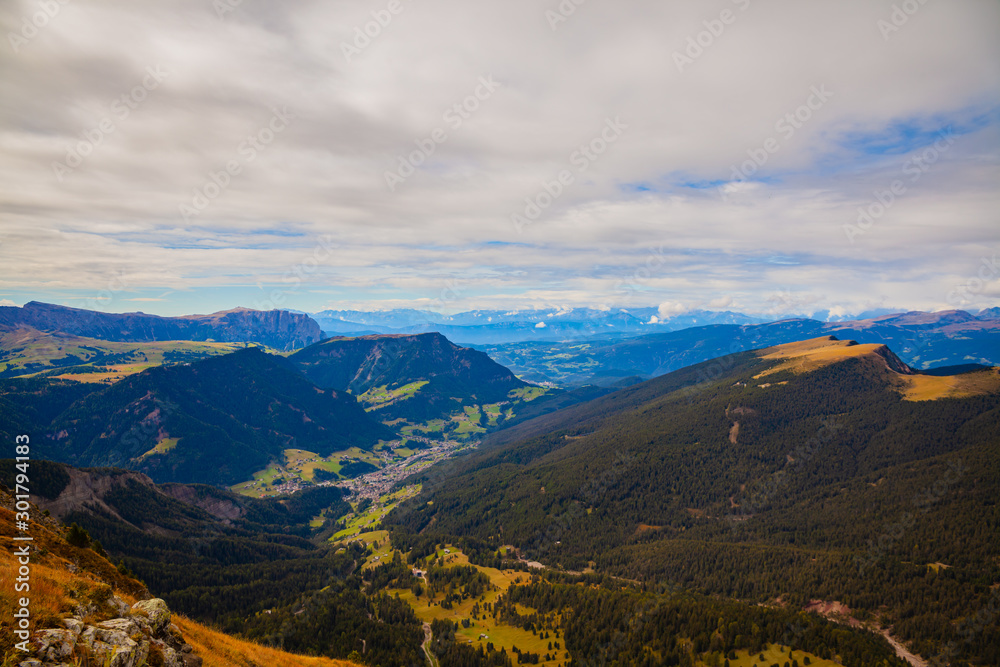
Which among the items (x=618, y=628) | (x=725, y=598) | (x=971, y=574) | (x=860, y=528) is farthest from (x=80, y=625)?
(x=860, y=528)

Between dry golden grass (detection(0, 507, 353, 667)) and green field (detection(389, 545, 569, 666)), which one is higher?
dry golden grass (detection(0, 507, 353, 667))

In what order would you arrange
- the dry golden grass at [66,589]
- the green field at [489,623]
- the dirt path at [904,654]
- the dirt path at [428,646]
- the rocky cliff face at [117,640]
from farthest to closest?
the green field at [489,623] < the dirt path at [428,646] < the dirt path at [904,654] < the dry golden grass at [66,589] < the rocky cliff face at [117,640]

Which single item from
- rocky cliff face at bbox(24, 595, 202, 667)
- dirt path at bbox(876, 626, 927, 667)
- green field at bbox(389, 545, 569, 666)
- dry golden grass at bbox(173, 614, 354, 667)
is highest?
rocky cliff face at bbox(24, 595, 202, 667)

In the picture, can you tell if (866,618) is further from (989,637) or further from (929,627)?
(989,637)

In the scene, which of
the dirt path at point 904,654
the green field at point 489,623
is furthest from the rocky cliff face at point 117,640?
the dirt path at point 904,654

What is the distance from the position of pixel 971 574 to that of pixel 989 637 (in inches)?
1247

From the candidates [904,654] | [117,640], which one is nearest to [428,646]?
[117,640]

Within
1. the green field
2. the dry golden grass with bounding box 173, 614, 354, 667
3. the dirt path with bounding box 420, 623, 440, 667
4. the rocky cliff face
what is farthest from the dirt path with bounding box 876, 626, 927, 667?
the rocky cliff face

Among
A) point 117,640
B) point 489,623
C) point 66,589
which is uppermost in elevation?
point 66,589

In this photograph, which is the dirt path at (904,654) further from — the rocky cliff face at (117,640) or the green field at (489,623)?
the rocky cliff face at (117,640)

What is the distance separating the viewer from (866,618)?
474 feet

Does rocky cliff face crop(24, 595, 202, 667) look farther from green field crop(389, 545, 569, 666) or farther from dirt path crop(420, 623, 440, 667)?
green field crop(389, 545, 569, 666)

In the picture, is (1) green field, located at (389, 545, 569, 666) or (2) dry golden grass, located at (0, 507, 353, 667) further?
(1) green field, located at (389, 545, 569, 666)

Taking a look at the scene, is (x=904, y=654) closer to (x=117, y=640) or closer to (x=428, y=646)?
(x=428, y=646)
